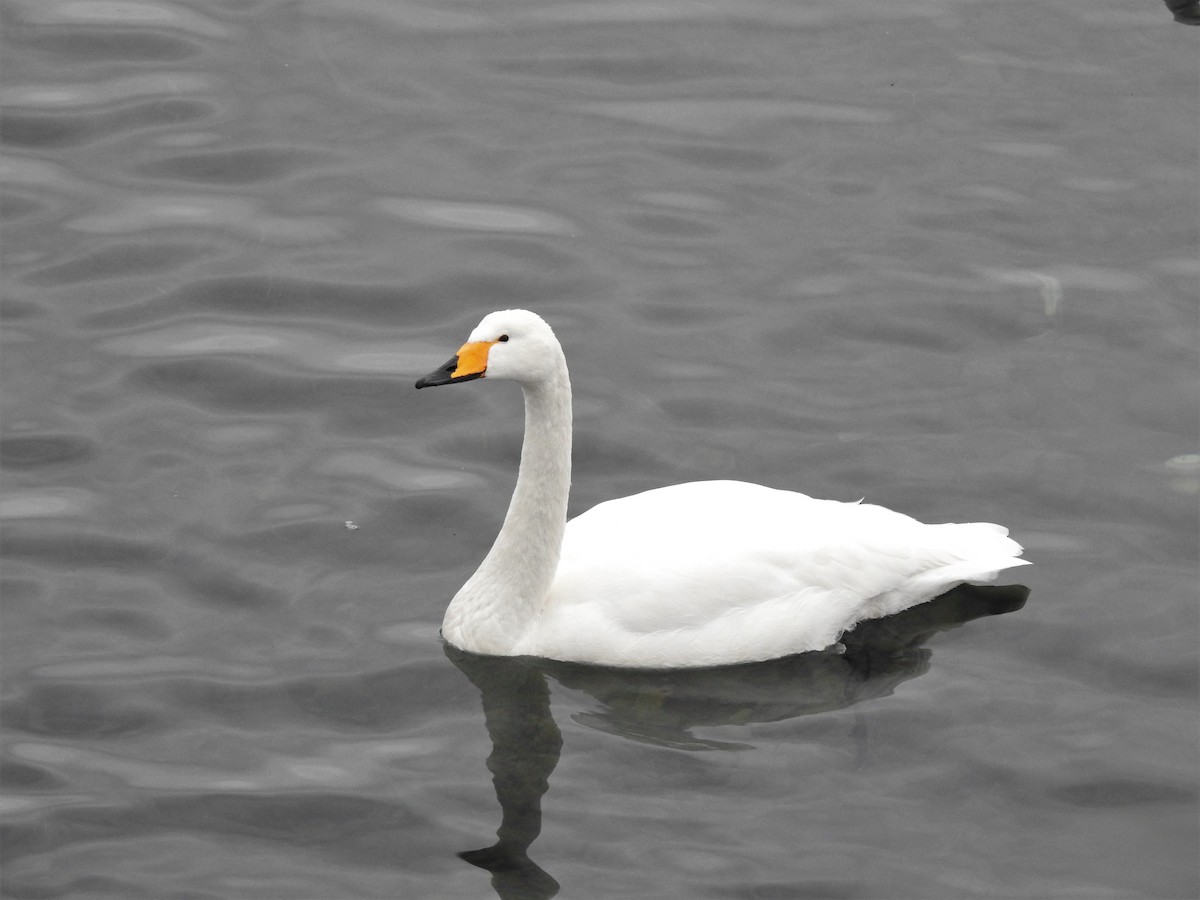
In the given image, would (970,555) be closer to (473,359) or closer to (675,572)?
(675,572)

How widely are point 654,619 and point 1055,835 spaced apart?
88.3 inches

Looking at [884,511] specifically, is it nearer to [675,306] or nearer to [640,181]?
[675,306]

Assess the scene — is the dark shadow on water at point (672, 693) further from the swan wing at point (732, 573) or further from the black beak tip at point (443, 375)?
the black beak tip at point (443, 375)

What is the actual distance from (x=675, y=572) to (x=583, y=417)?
2148 millimetres

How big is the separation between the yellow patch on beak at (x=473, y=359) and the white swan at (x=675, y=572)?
30 cm

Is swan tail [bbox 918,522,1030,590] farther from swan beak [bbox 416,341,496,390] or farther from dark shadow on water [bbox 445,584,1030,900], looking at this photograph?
swan beak [bbox 416,341,496,390]

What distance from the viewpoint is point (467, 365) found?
968 centimetres

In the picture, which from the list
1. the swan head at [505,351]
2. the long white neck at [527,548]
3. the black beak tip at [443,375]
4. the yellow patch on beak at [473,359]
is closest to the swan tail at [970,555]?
the long white neck at [527,548]

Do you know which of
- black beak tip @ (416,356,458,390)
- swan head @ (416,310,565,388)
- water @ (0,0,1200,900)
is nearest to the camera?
water @ (0,0,1200,900)

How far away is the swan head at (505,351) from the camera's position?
9.68 metres

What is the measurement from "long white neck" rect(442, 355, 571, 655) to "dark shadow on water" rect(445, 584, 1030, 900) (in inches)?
7.4

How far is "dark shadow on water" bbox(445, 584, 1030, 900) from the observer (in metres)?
9.77

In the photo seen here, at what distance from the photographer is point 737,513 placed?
10359mm

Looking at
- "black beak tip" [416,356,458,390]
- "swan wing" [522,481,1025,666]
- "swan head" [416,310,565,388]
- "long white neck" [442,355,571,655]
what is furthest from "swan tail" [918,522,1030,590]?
"black beak tip" [416,356,458,390]
